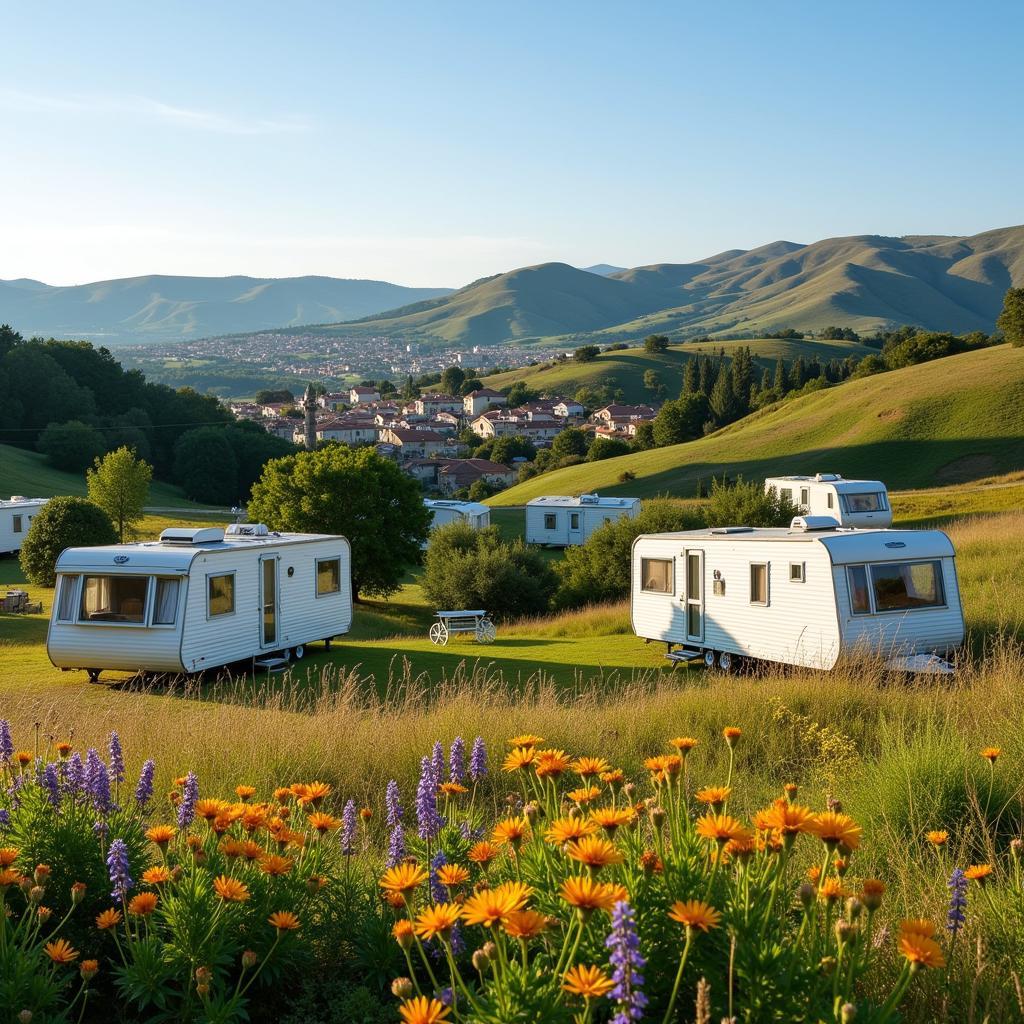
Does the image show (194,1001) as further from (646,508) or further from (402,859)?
(646,508)

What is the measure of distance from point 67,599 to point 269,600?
9.91ft

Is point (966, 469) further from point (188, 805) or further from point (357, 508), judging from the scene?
point (188, 805)

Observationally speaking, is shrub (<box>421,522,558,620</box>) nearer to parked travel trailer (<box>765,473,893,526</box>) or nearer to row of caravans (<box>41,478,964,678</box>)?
parked travel trailer (<box>765,473,893,526</box>)

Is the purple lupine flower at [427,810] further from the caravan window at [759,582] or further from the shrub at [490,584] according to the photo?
the shrub at [490,584]

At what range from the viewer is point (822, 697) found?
893 cm

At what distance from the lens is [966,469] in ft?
162

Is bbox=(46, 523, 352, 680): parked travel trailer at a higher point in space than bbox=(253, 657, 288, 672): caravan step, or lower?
higher

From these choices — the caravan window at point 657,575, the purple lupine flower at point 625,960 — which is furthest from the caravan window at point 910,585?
the purple lupine flower at point 625,960

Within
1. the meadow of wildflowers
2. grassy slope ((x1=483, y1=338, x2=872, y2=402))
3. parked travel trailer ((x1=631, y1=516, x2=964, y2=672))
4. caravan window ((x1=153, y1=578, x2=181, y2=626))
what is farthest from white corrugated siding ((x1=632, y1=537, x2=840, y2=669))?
grassy slope ((x1=483, y1=338, x2=872, y2=402))

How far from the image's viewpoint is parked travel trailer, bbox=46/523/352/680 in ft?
50.8

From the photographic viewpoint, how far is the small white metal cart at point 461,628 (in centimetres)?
2073

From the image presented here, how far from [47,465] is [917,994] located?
236ft

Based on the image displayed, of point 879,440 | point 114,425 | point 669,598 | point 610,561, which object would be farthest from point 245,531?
point 114,425

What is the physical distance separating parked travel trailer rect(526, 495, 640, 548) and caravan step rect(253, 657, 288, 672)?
1040 inches
